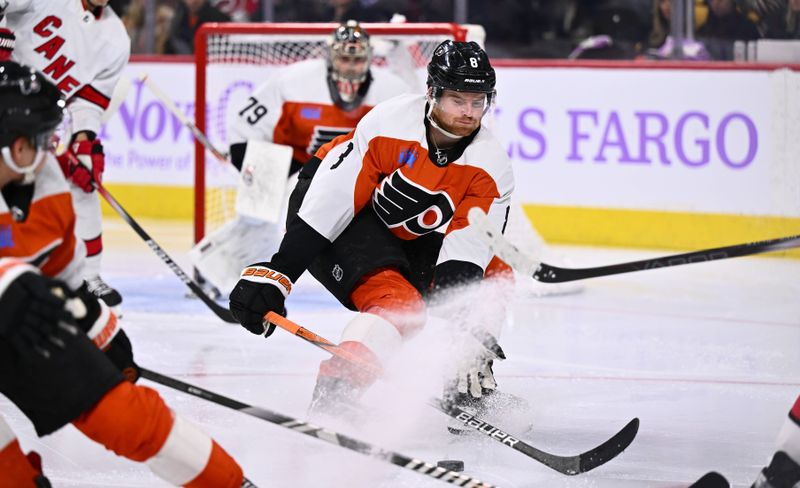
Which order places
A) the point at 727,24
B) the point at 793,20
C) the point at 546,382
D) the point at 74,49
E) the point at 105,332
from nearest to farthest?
the point at 105,332
the point at 546,382
the point at 74,49
the point at 793,20
the point at 727,24

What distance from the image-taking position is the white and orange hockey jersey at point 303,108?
467cm

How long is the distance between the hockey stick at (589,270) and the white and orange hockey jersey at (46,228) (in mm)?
873

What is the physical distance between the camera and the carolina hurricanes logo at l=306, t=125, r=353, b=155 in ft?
15.3

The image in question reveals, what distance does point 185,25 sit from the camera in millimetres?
6719

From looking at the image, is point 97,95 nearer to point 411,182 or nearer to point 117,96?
point 117,96

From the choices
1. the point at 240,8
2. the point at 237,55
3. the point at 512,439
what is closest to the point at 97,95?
the point at 237,55

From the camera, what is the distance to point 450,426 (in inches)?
119

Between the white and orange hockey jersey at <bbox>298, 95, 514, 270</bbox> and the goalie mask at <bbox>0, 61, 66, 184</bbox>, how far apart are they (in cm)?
94

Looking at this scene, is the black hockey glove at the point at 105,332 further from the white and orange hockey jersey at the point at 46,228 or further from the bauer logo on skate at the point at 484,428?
the bauer logo on skate at the point at 484,428

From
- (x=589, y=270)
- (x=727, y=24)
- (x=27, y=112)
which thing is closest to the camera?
(x=27, y=112)

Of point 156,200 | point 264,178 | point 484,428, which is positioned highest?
point 264,178

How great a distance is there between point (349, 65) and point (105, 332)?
2523mm

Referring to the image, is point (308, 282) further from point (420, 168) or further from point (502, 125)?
point (420, 168)

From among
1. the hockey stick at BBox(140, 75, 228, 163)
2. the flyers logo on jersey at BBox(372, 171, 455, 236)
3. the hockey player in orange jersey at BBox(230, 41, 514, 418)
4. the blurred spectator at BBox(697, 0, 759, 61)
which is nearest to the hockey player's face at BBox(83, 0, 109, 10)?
the hockey stick at BBox(140, 75, 228, 163)
